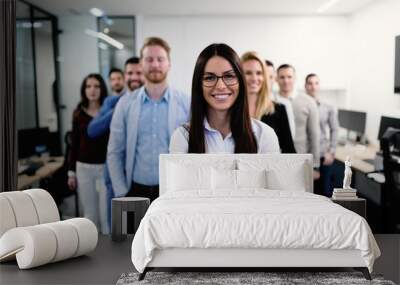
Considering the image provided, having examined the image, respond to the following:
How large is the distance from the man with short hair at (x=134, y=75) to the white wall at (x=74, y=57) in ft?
4.55

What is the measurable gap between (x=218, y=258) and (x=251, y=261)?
21cm

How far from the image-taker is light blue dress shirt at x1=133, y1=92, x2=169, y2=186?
642 centimetres

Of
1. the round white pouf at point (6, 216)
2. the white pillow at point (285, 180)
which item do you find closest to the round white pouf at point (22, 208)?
the round white pouf at point (6, 216)

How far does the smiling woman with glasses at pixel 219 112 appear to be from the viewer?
5.83 m

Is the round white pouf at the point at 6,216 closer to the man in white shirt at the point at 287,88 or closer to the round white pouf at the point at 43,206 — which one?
the round white pouf at the point at 43,206

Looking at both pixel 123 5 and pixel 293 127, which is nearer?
pixel 293 127

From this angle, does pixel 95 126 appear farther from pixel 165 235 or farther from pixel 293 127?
pixel 165 235

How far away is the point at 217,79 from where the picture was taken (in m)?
5.87

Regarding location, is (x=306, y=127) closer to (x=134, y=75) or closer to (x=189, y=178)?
(x=134, y=75)

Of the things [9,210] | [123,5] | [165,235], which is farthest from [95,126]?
[165,235]

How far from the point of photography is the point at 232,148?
19.1 ft

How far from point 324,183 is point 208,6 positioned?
2572 mm

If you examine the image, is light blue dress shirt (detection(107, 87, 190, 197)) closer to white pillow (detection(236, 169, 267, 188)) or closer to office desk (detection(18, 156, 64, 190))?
office desk (detection(18, 156, 64, 190))

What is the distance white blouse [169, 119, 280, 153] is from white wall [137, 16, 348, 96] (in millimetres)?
2508
